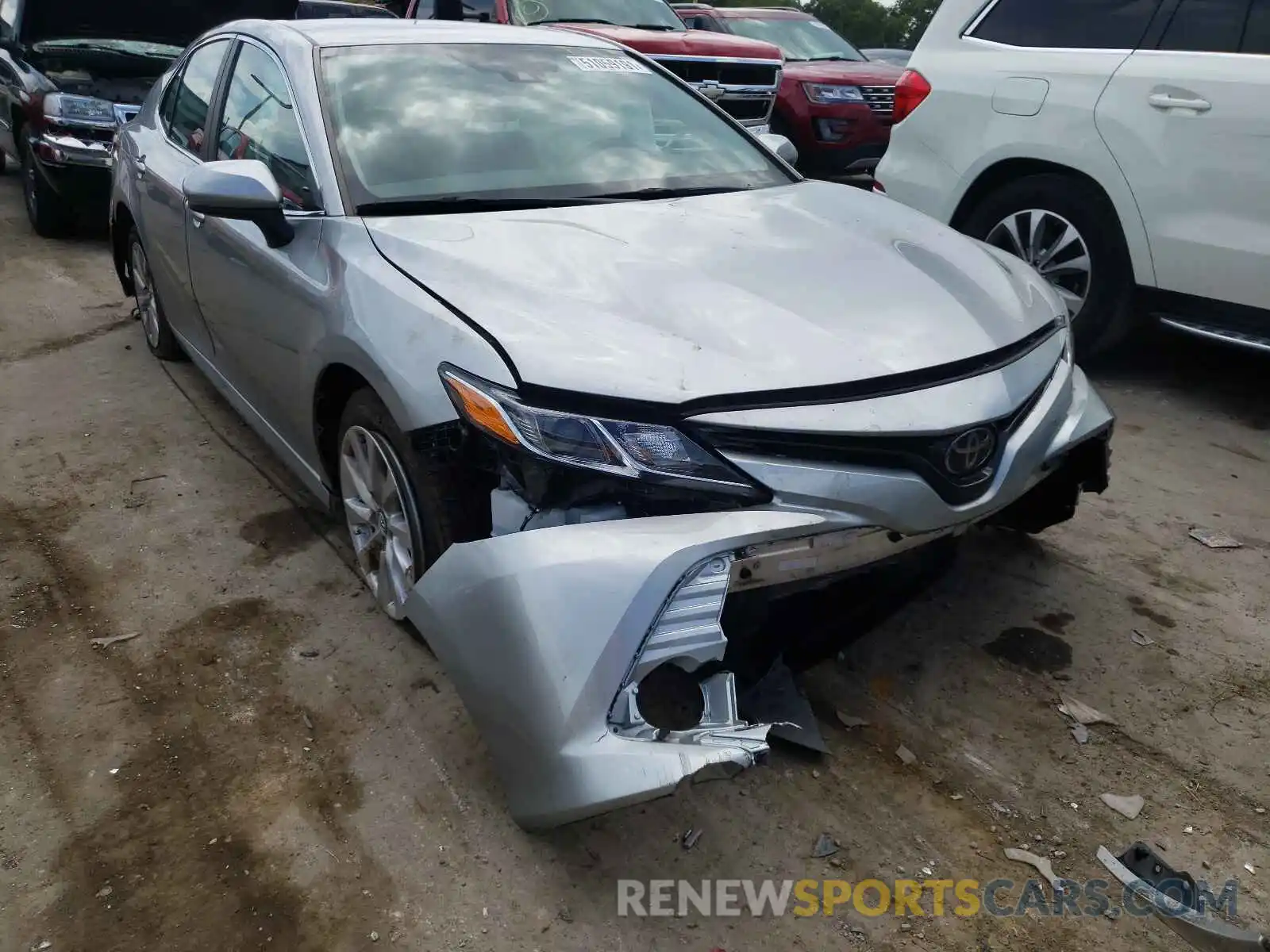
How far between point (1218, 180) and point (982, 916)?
3.29m

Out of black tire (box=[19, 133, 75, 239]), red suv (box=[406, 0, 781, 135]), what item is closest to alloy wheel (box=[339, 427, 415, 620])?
red suv (box=[406, 0, 781, 135])

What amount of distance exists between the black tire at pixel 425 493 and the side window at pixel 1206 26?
12.2 feet

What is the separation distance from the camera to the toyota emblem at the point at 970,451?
2.10 m

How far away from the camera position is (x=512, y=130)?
9.88ft

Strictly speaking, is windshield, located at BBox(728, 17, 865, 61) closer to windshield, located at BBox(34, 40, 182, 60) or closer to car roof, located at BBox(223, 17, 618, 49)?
windshield, located at BBox(34, 40, 182, 60)

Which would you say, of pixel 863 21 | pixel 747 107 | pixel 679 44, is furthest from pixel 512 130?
pixel 863 21

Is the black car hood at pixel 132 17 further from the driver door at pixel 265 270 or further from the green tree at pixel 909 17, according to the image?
the green tree at pixel 909 17

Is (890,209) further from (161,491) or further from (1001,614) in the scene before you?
(161,491)

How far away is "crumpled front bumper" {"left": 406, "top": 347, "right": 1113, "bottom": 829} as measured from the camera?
1.78 m

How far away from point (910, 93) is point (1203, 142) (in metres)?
1.49

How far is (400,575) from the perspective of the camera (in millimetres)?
2580

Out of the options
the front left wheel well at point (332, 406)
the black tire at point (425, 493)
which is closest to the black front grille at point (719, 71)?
the front left wheel well at point (332, 406)

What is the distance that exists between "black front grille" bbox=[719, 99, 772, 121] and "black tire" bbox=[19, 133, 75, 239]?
204 inches

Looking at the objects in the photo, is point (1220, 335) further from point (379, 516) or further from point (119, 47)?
point (119, 47)
